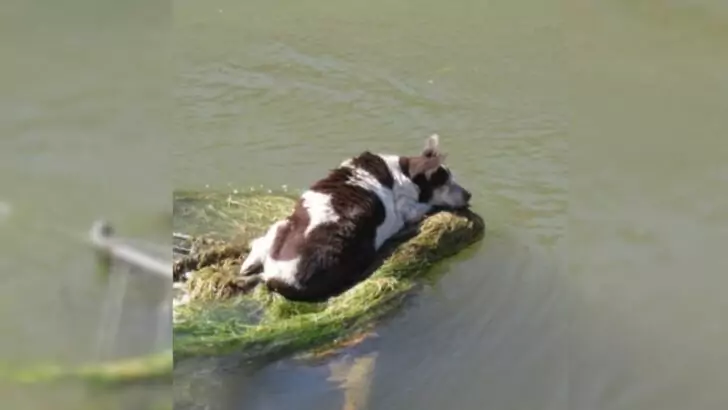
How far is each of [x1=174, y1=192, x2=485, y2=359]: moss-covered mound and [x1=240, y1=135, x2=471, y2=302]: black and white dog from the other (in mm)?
33

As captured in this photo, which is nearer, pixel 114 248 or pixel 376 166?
pixel 114 248

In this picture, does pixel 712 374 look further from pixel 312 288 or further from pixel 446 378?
pixel 312 288

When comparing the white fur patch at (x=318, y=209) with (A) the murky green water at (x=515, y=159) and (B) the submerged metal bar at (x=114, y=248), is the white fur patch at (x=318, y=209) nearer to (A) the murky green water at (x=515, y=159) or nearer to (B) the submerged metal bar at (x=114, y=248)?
(A) the murky green water at (x=515, y=159)

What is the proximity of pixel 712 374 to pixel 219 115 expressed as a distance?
1328 millimetres

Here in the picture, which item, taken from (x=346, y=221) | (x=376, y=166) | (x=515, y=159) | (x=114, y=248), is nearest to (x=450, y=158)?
(x=515, y=159)

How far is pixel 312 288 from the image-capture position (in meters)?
2.22

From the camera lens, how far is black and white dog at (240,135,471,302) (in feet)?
7.30

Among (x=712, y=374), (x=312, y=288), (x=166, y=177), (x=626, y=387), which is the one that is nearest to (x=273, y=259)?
(x=312, y=288)

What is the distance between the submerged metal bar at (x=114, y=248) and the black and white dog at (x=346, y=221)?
0.62 meters

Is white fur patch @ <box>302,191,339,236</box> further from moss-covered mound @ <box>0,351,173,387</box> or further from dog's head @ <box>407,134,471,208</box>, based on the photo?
moss-covered mound @ <box>0,351,173,387</box>

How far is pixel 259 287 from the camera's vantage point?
7.39ft

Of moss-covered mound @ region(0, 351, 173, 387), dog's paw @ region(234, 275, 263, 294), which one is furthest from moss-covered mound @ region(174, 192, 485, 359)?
moss-covered mound @ region(0, 351, 173, 387)

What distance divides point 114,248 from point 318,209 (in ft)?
2.42

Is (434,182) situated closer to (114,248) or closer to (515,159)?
(515,159)
